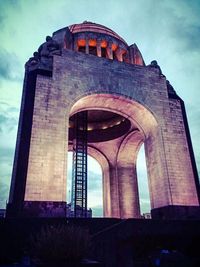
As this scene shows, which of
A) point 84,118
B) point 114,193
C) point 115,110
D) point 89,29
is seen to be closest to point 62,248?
point 115,110

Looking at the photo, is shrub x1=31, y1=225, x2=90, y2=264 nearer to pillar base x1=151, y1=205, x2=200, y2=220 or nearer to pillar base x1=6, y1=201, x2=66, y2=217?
pillar base x1=6, y1=201, x2=66, y2=217

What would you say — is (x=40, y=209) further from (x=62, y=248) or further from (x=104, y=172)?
(x=104, y=172)

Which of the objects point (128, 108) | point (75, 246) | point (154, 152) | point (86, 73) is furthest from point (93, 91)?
point (75, 246)

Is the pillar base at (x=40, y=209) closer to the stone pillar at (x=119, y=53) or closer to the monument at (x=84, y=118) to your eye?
the monument at (x=84, y=118)

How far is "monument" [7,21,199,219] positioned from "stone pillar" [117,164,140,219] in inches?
183

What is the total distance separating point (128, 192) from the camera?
22.8m

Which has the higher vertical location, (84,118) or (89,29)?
(89,29)

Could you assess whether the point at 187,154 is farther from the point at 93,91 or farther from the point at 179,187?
the point at 93,91

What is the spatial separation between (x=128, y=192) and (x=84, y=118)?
8.90 metres

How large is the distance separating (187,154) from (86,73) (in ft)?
29.2

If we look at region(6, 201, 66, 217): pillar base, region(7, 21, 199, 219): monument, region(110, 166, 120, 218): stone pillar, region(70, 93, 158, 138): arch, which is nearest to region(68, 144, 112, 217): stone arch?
region(110, 166, 120, 218): stone pillar

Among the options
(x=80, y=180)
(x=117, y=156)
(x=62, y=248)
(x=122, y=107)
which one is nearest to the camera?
(x=62, y=248)

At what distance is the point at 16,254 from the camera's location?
316 inches

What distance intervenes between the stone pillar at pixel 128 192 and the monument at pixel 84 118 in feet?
15.2
